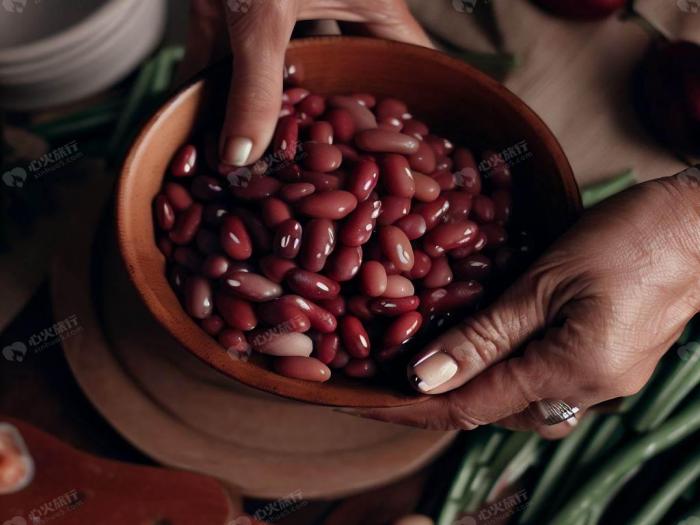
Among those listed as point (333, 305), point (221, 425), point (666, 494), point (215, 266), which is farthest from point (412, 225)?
point (666, 494)

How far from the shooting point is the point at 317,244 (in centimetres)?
84

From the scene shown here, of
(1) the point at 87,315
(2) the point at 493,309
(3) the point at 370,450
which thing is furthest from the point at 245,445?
(2) the point at 493,309

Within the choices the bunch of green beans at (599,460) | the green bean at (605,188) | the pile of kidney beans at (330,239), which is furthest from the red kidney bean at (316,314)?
the green bean at (605,188)

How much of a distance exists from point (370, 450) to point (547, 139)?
0.47 metres

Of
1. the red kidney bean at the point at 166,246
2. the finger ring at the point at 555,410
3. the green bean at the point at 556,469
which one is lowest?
the green bean at the point at 556,469

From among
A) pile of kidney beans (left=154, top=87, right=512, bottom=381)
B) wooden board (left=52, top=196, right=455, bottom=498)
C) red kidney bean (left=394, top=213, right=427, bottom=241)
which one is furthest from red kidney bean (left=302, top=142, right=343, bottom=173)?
wooden board (left=52, top=196, right=455, bottom=498)

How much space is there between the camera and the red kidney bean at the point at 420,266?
2.85 ft

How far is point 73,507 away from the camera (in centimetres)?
99

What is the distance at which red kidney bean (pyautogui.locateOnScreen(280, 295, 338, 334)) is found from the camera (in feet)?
2.71

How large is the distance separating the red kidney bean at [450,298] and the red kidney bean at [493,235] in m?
0.08

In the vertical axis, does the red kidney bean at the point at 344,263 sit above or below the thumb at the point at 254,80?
below

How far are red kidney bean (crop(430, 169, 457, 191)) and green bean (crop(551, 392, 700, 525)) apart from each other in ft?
1.47

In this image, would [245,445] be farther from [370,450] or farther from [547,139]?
[547,139]

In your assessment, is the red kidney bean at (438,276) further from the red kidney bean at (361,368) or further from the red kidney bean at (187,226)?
the red kidney bean at (187,226)
